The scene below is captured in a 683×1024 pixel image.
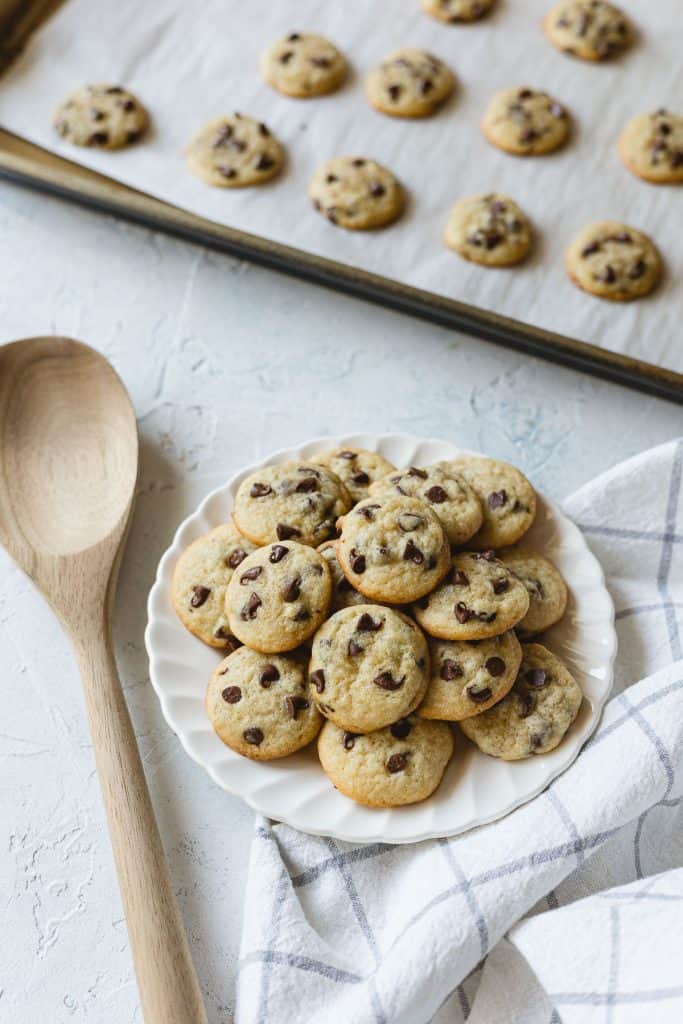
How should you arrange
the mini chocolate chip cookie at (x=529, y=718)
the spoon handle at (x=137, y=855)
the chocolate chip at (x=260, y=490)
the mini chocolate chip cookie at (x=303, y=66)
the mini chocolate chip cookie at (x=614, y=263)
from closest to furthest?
the spoon handle at (x=137, y=855) < the mini chocolate chip cookie at (x=529, y=718) < the chocolate chip at (x=260, y=490) < the mini chocolate chip cookie at (x=614, y=263) < the mini chocolate chip cookie at (x=303, y=66)

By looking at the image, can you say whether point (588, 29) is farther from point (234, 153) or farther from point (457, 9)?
point (234, 153)

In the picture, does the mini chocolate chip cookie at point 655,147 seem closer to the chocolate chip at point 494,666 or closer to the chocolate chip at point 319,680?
the chocolate chip at point 494,666

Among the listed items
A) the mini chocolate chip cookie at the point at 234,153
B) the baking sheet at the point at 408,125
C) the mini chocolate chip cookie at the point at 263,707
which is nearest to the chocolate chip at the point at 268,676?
the mini chocolate chip cookie at the point at 263,707

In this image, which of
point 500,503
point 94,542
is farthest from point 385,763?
→ point 94,542

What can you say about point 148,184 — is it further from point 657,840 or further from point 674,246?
point 657,840

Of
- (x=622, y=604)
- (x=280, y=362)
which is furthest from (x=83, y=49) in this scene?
(x=622, y=604)

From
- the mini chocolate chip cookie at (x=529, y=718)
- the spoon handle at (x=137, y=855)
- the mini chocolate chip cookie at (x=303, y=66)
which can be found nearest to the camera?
the spoon handle at (x=137, y=855)

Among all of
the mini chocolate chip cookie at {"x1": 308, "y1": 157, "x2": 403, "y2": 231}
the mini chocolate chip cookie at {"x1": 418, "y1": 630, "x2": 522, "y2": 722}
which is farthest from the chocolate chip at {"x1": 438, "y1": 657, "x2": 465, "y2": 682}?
the mini chocolate chip cookie at {"x1": 308, "y1": 157, "x2": 403, "y2": 231}
